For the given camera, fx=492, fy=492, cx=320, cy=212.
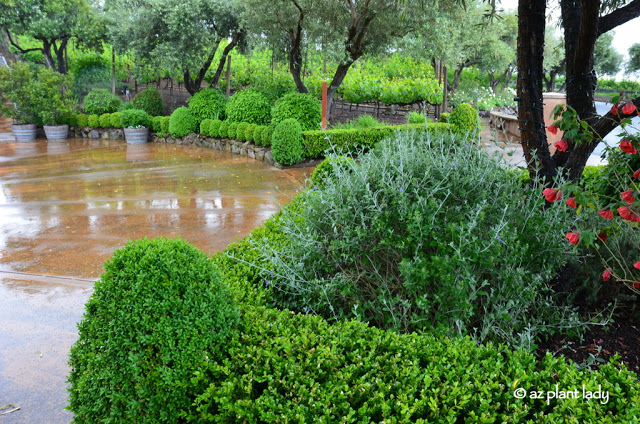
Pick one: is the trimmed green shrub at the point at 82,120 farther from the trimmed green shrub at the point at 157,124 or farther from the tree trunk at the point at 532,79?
the tree trunk at the point at 532,79

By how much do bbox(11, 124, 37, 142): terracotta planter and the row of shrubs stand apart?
1428cm

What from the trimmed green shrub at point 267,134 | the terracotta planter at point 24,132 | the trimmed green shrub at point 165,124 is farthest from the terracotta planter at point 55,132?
the trimmed green shrub at point 267,134

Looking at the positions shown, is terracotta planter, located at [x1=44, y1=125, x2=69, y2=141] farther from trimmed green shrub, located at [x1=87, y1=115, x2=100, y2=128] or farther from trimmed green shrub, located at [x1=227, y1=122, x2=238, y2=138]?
trimmed green shrub, located at [x1=227, y1=122, x2=238, y2=138]

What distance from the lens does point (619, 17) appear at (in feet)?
12.6

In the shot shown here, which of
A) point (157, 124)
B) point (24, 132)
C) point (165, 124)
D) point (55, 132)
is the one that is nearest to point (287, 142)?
point (165, 124)

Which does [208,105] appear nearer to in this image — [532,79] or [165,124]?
[165,124]

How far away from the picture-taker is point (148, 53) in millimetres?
13383

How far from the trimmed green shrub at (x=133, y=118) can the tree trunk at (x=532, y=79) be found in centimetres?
1211

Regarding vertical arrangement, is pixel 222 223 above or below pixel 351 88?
below

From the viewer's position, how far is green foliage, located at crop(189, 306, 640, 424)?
159 centimetres

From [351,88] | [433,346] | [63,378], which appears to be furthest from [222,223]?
[351,88]

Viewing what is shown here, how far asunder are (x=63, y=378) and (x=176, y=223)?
126 inches

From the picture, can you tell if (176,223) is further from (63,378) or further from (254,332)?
(254,332)

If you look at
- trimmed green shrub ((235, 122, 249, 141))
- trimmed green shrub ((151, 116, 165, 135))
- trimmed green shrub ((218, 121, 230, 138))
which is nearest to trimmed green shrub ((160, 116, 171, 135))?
trimmed green shrub ((151, 116, 165, 135))
